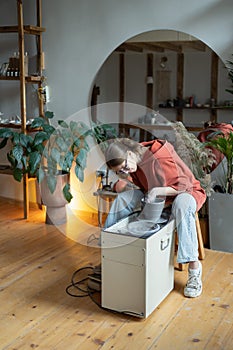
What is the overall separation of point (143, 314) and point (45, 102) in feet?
8.24

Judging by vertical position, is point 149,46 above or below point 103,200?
above

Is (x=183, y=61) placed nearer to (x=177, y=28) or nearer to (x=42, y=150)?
(x=177, y=28)

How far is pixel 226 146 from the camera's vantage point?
10.7ft

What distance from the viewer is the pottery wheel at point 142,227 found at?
8.38 ft

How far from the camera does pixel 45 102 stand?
4.42m

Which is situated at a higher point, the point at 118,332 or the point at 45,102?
the point at 45,102

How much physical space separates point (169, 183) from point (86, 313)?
0.88 metres

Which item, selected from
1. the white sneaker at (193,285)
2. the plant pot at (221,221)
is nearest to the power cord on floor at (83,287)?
the white sneaker at (193,285)

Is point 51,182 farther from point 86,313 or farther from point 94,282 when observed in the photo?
Result: point 86,313

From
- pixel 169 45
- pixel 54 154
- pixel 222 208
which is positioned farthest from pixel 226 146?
pixel 54 154

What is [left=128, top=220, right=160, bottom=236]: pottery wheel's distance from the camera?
2553 millimetres

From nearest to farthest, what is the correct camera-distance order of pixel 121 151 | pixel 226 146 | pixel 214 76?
pixel 121 151, pixel 226 146, pixel 214 76

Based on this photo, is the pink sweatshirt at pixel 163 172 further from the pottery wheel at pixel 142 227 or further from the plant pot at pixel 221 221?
the plant pot at pixel 221 221

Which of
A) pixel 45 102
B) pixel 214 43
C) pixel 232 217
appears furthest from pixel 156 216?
pixel 45 102
